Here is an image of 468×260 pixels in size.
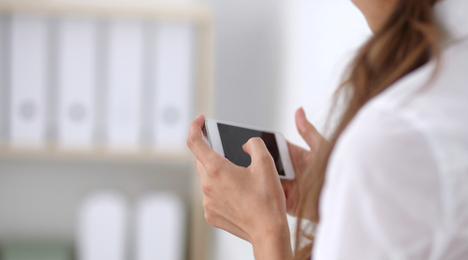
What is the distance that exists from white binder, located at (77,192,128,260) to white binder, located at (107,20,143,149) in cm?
26

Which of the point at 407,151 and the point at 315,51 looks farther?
the point at 315,51

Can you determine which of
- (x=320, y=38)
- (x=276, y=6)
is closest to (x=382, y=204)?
(x=320, y=38)

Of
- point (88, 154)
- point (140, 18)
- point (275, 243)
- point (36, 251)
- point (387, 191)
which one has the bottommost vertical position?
point (36, 251)

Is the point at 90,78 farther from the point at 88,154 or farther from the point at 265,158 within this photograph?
the point at 265,158

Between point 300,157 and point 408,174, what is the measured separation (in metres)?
0.37

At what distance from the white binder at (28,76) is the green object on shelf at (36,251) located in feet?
1.28

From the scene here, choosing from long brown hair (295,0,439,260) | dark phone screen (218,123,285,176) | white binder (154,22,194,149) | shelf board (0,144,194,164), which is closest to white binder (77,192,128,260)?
shelf board (0,144,194,164)

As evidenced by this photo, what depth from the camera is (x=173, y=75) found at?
1071mm

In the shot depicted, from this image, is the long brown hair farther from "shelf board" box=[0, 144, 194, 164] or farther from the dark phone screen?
"shelf board" box=[0, 144, 194, 164]

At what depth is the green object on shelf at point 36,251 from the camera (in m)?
1.18

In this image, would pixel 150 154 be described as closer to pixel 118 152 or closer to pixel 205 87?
pixel 118 152

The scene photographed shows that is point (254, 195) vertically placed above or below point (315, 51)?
below

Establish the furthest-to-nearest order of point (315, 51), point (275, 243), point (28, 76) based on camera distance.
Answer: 1. point (28, 76)
2. point (315, 51)
3. point (275, 243)

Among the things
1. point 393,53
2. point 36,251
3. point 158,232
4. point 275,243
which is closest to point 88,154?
point 158,232
